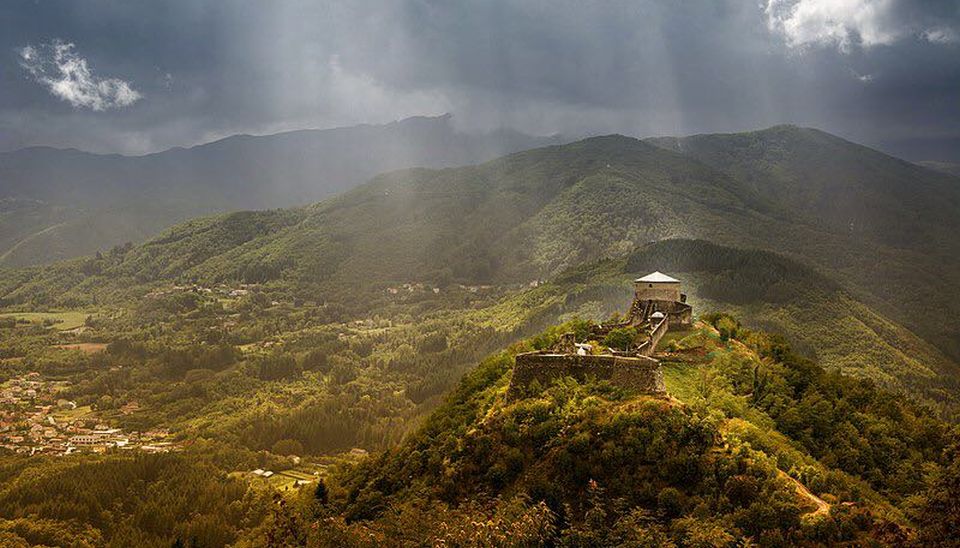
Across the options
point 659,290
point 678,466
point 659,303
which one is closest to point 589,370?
point 678,466

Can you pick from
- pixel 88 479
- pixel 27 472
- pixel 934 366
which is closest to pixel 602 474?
pixel 88 479

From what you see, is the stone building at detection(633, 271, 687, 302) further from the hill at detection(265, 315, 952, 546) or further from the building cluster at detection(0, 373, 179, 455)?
the building cluster at detection(0, 373, 179, 455)

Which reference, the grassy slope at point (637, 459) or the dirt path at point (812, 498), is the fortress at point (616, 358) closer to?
the grassy slope at point (637, 459)

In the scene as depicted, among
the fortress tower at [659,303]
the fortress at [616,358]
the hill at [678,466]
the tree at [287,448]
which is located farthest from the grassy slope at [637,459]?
the tree at [287,448]

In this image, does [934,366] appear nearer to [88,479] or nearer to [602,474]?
[602,474]

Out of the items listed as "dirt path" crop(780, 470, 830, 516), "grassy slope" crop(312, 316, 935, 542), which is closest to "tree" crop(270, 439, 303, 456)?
"grassy slope" crop(312, 316, 935, 542)

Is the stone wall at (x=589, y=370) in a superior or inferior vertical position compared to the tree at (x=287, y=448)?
superior

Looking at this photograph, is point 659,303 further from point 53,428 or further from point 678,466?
point 53,428

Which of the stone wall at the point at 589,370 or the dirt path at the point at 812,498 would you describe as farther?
the stone wall at the point at 589,370
